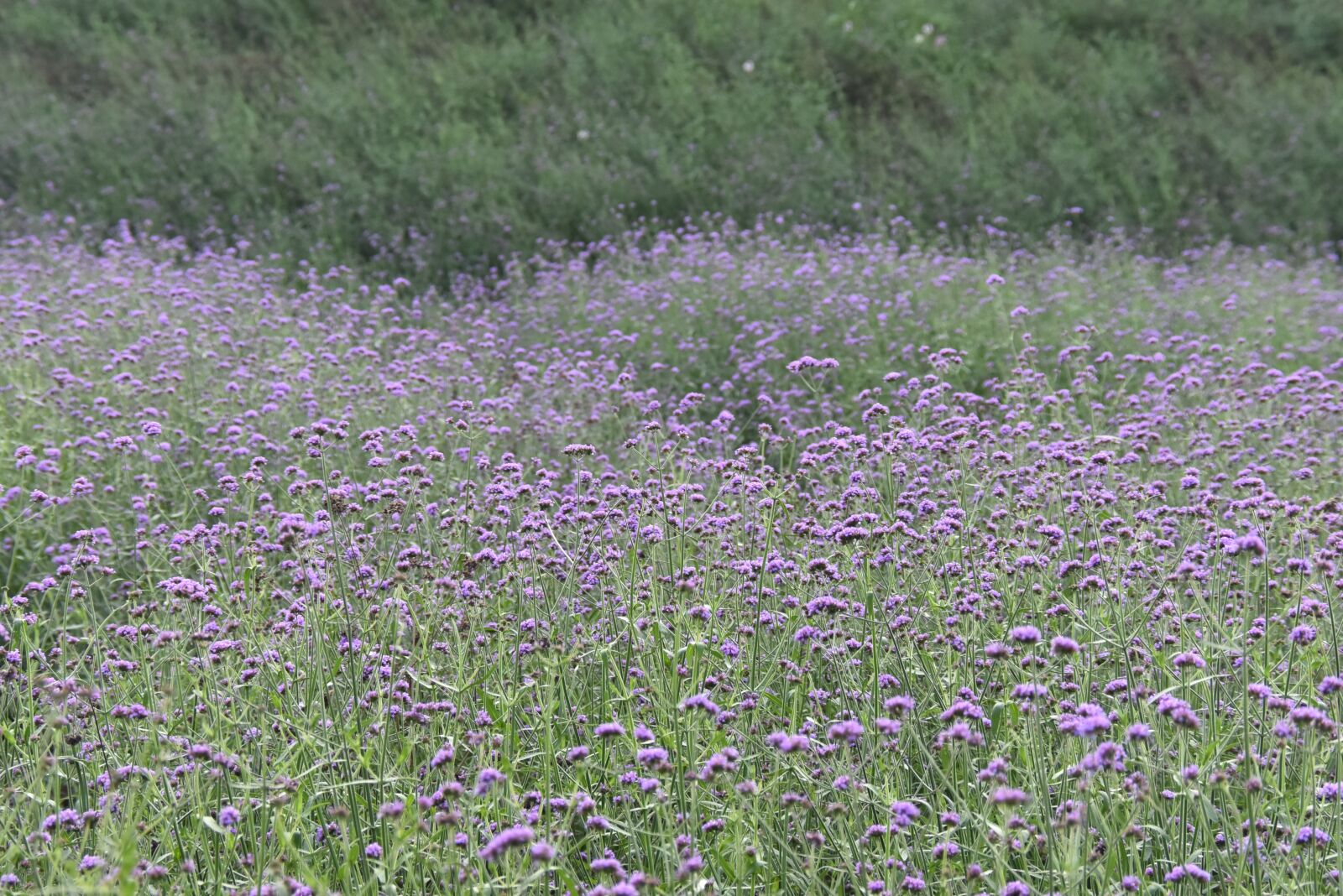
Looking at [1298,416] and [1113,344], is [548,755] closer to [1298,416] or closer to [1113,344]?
[1298,416]

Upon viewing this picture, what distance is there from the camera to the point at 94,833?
2818 mm

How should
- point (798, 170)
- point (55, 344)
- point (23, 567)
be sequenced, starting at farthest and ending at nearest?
point (798, 170)
point (55, 344)
point (23, 567)

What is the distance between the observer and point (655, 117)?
12.5m

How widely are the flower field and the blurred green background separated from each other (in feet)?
18.5

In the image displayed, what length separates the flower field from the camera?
2.44 m

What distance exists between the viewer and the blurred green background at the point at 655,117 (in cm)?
1142

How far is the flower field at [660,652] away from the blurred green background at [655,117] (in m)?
5.62

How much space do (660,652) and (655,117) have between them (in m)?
A: 10.5

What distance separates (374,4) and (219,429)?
11629mm

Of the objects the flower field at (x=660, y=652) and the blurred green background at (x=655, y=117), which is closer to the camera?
the flower field at (x=660, y=652)

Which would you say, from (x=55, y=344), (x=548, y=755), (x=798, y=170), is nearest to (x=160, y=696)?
(x=548, y=755)

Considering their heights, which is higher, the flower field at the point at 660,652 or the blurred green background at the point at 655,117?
the flower field at the point at 660,652

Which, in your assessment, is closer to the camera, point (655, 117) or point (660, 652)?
point (660, 652)

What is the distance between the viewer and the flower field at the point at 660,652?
96.0 inches
